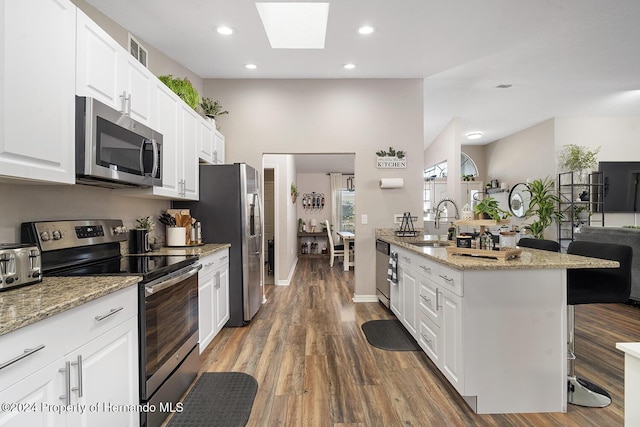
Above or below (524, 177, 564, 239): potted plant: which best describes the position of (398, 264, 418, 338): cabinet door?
below

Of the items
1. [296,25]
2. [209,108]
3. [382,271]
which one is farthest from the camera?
[382,271]

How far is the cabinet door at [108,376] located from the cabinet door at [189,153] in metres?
1.56

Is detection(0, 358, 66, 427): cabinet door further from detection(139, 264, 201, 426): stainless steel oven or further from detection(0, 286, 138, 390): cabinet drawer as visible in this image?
detection(139, 264, 201, 426): stainless steel oven

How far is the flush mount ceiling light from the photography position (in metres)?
2.91

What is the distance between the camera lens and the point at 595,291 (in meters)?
1.90

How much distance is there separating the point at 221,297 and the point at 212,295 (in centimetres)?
25

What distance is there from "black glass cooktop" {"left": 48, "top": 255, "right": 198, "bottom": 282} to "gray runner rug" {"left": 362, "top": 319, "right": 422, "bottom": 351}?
1.77 m

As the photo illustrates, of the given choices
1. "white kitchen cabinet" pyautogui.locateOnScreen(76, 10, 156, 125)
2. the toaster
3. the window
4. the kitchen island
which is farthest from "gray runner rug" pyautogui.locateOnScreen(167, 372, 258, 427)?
the window

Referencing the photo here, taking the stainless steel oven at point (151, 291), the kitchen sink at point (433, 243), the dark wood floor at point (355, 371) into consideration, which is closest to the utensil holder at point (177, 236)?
the stainless steel oven at point (151, 291)

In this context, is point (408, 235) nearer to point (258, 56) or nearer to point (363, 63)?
point (363, 63)

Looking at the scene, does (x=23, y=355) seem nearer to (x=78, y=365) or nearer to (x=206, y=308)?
(x=78, y=365)

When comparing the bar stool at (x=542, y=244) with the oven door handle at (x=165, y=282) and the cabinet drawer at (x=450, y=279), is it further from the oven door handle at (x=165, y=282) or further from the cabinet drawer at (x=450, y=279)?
the oven door handle at (x=165, y=282)

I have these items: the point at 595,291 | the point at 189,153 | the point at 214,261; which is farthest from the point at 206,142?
the point at 595,291

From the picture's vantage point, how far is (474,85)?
4.20m
